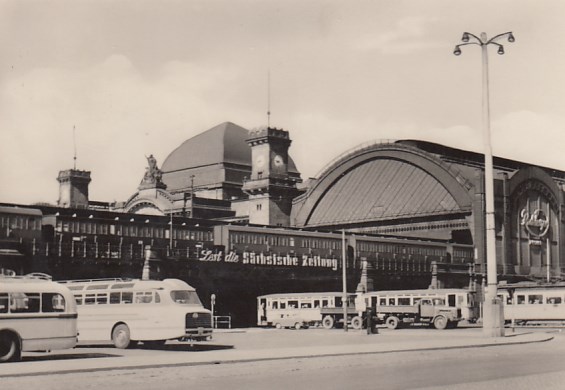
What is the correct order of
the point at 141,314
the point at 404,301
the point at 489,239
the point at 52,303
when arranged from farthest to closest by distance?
1. the point at 404,301
2. the point at 489,239
3. the point at 141,314
4. the point at 52,303

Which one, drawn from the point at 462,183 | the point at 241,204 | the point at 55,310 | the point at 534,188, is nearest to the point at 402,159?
the point at 462,183

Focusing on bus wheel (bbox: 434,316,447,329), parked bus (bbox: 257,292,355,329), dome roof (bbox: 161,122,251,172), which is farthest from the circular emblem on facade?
bus wheel (bbox: 434,316,447,329)

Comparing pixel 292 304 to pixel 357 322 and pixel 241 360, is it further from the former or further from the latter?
pixel 241 360

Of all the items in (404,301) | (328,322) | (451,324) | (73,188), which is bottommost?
(328,322)

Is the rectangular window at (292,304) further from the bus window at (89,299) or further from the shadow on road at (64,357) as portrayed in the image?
the shadow on road at (64,357)

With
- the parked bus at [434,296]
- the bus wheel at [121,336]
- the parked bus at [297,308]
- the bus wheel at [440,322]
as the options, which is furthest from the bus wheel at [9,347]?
the parked bus at [297,308]

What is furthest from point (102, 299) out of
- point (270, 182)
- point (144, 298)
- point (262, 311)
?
point (270, 182)

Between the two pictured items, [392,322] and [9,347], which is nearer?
[9,347]
